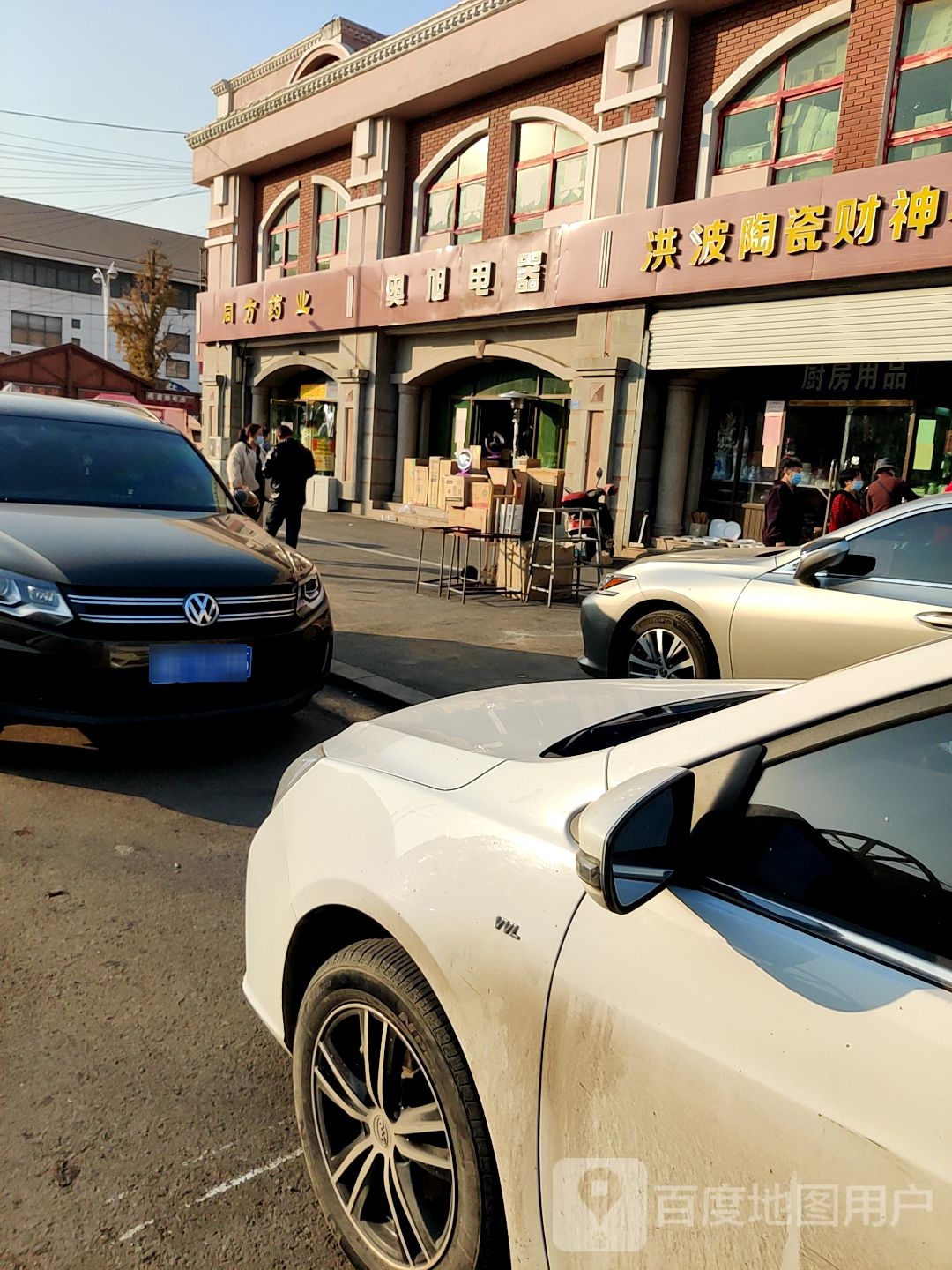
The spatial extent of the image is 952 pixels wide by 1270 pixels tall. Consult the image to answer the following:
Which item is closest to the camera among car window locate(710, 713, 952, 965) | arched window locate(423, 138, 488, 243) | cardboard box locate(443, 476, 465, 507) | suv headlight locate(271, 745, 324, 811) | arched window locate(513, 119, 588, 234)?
car window locate(710, 713, 952, 965)

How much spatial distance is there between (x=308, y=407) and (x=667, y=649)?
19639mm

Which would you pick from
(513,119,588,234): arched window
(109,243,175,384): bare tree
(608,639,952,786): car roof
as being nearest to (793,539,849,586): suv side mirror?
(608,639,952,786): car roof

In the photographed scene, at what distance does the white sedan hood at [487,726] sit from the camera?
2.03m

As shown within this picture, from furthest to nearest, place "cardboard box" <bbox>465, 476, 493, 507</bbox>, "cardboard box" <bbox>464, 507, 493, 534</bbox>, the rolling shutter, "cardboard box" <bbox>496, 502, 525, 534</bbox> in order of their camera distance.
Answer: the rolling shutter, "cardboard box" <bbox>465, 476, 493, 507</bbox>, "cardboard box" <bbox>464, 507, 493, 534</bbox>, "cardboard box" <bbox>496, 502, 525, 534</bbox>

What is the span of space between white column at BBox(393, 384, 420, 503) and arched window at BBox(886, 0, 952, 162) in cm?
1055

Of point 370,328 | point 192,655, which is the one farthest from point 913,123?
point 192,655

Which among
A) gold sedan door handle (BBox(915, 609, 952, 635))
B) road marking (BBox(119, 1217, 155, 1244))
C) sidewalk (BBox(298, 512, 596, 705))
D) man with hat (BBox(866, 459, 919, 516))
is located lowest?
road marking (BBox(119, 1217, 155, 1244))

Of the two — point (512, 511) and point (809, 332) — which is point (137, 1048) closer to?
point (512, 511)

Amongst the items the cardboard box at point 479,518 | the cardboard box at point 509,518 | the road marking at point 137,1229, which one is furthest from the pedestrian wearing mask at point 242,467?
the road marking at point 137,1229

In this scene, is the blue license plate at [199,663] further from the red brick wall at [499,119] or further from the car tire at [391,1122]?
the red brick wall at [499,119]

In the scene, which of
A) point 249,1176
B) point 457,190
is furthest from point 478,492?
point 457,190

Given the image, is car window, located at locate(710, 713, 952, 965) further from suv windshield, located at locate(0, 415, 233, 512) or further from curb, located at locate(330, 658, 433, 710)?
suv windshield, located at locate(0, 415, 233, 512)

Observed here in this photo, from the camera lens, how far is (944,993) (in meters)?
1.19

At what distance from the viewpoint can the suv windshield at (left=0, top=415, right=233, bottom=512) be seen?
540 centimetres
